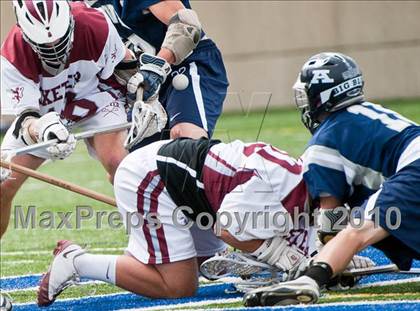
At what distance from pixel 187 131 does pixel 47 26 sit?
98 cm

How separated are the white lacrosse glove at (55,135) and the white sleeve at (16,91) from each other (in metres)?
0.26

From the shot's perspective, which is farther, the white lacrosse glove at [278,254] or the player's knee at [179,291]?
the player's knee at [179,291]

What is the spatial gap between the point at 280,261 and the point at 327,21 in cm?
1022

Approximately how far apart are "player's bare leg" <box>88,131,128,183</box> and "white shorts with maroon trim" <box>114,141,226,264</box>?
1.01 m

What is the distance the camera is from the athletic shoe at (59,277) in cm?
438

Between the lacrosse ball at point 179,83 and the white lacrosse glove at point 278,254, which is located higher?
the lacrosse ball at point 179,83

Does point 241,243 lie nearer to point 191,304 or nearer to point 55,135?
point 191,304

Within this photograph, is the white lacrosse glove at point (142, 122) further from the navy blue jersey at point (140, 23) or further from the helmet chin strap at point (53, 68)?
the navy blue jersey at point (140, 23)

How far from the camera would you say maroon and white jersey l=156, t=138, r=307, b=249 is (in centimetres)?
415

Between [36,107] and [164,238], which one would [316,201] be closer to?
[164,238]

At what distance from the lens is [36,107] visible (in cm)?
506

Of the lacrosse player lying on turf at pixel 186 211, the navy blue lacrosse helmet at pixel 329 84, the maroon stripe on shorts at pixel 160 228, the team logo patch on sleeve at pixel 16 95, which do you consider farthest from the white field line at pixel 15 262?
the navy blue lacrosse helmet at pixel 329 84

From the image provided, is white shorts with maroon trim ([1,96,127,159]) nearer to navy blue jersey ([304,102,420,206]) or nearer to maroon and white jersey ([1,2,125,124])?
maroon and white jersey ([1,2,125,124])

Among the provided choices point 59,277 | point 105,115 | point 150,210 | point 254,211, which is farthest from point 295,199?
point 105,115
